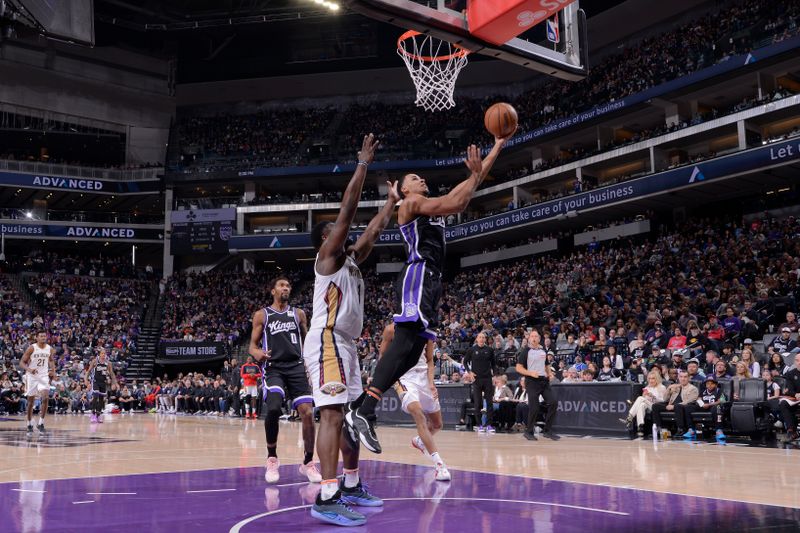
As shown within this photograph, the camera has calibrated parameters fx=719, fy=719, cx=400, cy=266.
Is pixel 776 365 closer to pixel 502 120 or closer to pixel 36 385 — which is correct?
pixel 502 120

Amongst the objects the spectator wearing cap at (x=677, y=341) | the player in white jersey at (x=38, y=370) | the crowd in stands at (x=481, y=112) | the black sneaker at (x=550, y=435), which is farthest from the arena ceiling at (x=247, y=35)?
the black sneaker at (x=550, y=435)

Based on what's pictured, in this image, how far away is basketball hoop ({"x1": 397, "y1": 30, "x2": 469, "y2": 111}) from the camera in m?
13.1

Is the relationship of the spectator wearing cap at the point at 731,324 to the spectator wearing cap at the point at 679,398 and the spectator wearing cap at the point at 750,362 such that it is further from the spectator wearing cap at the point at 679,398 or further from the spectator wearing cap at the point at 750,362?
the spectator wearing cap at the point at 679,398

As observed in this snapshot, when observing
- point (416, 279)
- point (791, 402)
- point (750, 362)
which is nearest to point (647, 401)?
point (750, 362)

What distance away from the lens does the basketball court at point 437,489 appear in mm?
4695

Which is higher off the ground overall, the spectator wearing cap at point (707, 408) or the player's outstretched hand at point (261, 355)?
the player's outstretched hand at point (261, 355)

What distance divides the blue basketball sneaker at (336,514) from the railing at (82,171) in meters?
41.4

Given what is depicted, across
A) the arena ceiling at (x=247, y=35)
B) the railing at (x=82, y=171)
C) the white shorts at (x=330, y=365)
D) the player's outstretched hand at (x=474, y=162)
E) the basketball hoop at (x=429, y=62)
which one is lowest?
the white shorts at (x=330, y=365)

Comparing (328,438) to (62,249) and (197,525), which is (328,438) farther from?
(62,249)

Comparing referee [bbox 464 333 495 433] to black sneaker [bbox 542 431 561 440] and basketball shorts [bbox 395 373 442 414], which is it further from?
basketball shorts [bbox 395 373 442 414]

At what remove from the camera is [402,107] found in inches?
1721

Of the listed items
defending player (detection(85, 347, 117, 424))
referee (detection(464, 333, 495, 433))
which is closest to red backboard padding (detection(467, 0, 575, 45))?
referee (detection(464, 333, 495, 433))

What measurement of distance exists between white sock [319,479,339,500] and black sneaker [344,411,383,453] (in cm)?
33

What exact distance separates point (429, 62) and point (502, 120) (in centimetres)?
814
